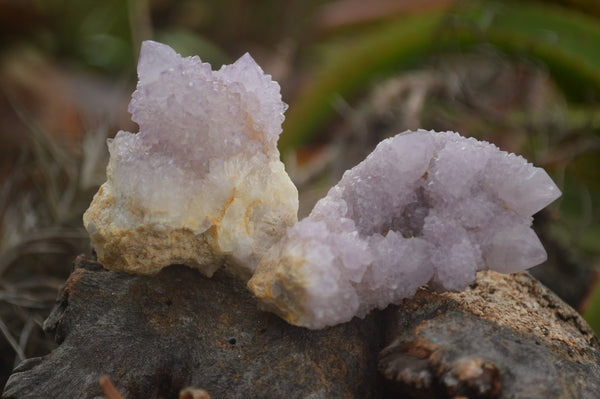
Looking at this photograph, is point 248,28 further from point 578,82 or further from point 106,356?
point 106,356

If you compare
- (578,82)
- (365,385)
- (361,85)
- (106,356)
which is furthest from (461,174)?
(361,85)

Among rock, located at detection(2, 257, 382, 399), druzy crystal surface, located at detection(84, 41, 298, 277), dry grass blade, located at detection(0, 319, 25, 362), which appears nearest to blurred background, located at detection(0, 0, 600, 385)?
dry grass blade, located at detection(0, 319, 25, 362)

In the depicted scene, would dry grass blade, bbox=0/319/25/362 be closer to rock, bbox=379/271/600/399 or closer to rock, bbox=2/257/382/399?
rock, bbox=2/257/382/399

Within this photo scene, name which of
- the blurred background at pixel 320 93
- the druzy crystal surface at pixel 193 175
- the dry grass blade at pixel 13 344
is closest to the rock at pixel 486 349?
the druzy crystal surface at pixel 193 175

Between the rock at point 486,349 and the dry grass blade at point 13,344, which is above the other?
the dry grass blade at point 13,344

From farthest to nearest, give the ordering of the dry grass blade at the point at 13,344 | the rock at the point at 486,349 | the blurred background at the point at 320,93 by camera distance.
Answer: the blurred background at the point at 320,93 → the dry grass blade at the point at 13,344 → the rock at the point at 486,349

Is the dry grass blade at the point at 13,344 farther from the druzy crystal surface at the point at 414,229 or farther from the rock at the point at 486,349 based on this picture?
the rock at the point at 486,349
